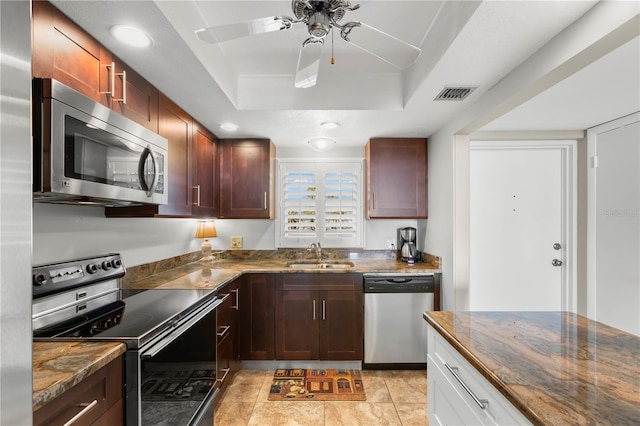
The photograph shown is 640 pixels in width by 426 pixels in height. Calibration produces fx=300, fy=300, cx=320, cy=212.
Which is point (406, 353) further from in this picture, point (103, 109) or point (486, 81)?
point (103, 109)

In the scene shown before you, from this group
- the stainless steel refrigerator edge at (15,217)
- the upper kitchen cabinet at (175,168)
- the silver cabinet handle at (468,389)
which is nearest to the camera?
the stainless steel refrigerator edge at (15,217)

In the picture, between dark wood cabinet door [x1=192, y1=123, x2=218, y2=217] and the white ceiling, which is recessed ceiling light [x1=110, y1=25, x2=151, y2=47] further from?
dark wood cabinet door [x1=192, y1=123, x2=218, y2=217]

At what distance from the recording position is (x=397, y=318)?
269 centimetres

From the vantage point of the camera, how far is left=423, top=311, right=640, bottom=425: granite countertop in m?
0.75

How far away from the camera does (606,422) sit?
699 millimetres

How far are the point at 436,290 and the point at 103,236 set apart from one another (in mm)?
2587

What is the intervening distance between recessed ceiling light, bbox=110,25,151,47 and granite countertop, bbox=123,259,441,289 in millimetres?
1409

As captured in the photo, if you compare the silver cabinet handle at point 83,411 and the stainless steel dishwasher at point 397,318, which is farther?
the stainless steel dishwasher at point 397,318

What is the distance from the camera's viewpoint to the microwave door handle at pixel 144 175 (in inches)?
58.8

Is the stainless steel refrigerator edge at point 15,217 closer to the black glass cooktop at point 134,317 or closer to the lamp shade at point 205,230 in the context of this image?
the black glass cooktop at point 134,317

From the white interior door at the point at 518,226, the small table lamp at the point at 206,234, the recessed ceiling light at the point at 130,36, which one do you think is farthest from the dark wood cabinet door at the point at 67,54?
the white interior door at the point at 518,226

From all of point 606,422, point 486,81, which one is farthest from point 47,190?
point 486,81

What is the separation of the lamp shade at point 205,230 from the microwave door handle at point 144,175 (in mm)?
1532

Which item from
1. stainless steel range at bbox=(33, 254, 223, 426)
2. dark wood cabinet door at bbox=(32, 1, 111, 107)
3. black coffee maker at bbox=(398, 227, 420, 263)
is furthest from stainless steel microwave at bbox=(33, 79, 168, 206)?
black coffee maker at bbox=(398, 227, 420, 263)
